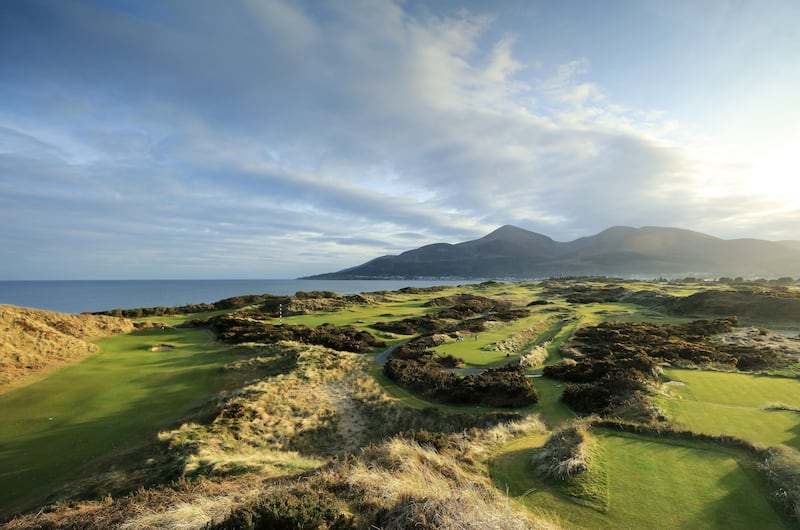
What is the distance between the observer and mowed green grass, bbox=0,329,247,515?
34.8 ft

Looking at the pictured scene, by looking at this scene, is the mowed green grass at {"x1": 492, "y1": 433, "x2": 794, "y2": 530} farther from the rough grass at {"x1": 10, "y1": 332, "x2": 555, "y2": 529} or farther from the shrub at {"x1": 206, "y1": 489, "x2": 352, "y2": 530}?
the shrub at {"x1": 206, "y1": 489, "x2": 352, "y2": 530}

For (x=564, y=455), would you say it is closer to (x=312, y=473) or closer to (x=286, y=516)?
(x=312, y=473)

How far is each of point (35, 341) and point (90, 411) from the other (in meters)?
11.1

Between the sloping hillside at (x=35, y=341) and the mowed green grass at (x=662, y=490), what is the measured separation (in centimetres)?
2379

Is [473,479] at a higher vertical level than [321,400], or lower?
higher

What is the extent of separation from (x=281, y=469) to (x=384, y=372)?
39.0ft

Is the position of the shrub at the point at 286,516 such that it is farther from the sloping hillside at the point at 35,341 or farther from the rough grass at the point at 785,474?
the sloping hillside at the point at 35,341

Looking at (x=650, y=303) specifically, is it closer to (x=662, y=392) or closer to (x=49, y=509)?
(x=662, y=392)

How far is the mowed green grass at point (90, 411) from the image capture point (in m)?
10.6

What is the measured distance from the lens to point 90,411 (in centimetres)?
1468

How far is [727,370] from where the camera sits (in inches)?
718

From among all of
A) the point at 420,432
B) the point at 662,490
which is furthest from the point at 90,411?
the point at 662,490

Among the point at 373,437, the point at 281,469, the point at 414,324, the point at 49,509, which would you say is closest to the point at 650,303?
the point at 414,324

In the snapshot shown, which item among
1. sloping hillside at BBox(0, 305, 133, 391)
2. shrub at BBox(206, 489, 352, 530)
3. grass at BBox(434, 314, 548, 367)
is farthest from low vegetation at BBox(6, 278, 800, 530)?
sloping hillside at BBox(0, 305, 133, 391)
